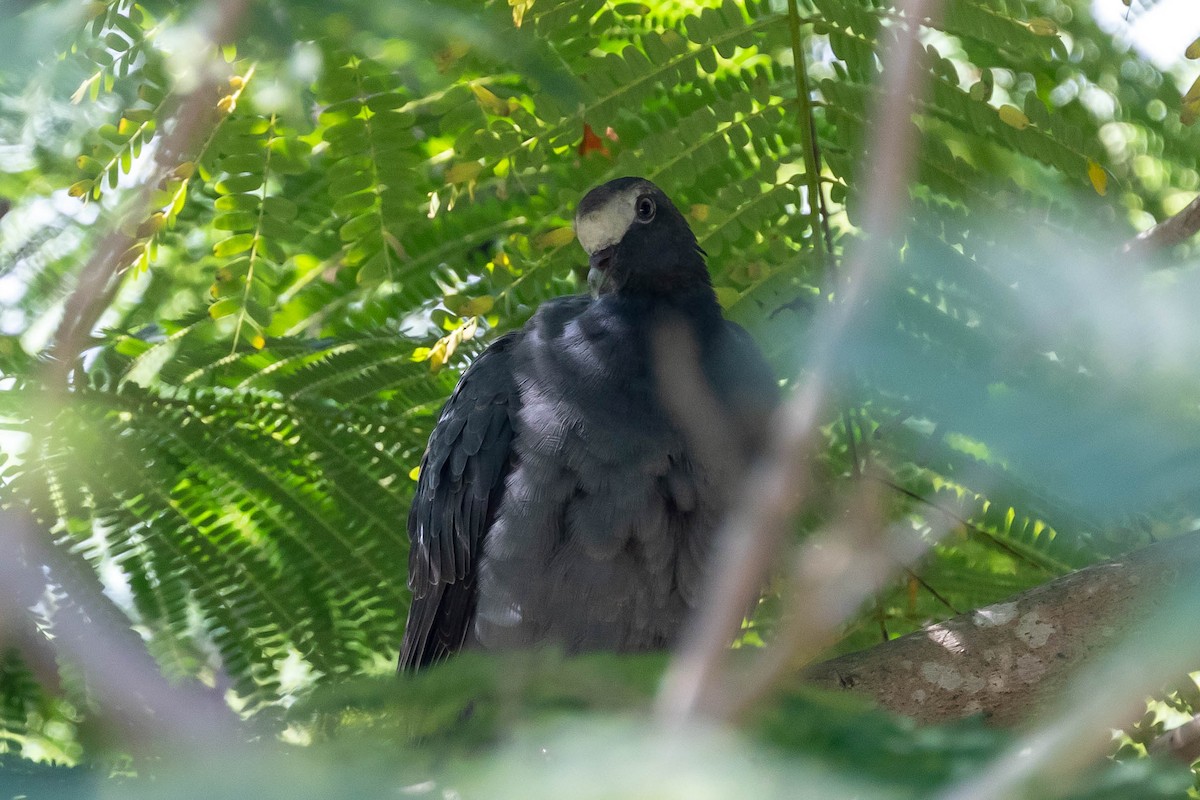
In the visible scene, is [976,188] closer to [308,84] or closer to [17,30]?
[308,84]

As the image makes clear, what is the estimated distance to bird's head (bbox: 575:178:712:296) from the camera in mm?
3111

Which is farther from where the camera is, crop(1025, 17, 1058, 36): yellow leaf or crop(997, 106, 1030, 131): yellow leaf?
crop(997, 106, 1030, 131): yellow leaf

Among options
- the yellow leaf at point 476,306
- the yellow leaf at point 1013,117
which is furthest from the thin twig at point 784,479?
the yellow leaf at point 476,306

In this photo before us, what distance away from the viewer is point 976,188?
111 inches

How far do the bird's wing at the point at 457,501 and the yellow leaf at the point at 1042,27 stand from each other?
5.33 ft

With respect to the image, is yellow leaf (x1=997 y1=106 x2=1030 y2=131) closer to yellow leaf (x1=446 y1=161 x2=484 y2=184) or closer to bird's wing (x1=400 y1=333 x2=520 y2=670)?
yellow leaf (x1=446 y1=161 x2=484 y2=184)

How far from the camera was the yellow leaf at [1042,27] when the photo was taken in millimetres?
2633

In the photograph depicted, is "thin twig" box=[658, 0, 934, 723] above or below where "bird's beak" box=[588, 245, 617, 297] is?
below

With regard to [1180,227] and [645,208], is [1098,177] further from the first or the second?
[645,208]

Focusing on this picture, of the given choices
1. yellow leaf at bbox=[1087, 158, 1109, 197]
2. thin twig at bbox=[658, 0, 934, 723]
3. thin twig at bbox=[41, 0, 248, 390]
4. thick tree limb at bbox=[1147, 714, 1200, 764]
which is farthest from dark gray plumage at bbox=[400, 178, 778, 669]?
thin twig at bbox=[658, 0, 934, 723]

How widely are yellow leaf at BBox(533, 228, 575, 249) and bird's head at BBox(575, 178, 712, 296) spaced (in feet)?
0.23

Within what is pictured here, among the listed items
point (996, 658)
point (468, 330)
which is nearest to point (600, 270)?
point (468, 330)

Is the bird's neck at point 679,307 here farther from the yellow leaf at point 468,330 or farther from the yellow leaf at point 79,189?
the yellow leaf at point 79,189

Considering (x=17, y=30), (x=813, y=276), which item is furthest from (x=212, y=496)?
(x=17, y=30)
